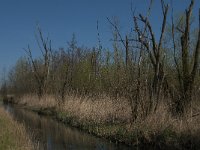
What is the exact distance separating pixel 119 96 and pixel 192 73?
4.73 metres

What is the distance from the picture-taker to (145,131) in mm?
14914

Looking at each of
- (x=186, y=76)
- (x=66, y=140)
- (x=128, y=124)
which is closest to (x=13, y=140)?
(x=66, y=140)

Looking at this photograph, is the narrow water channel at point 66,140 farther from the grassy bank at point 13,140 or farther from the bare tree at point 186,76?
the bare tree at point 186,76

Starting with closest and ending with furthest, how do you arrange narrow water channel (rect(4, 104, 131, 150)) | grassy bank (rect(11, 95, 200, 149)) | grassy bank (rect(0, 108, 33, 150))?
grassy bank (rect(0, 108, 33, 150)) < grassy bank (rect(11, 95, 200, 149)) < narrow water channel (rect(4, 104, 131, 150))

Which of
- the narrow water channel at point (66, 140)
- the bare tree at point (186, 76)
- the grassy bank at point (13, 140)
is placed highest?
the bare tree at point (186, 76)

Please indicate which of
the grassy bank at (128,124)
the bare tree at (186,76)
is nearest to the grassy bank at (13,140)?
the grassy bank at (128,124)

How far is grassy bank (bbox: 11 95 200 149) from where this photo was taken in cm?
1327

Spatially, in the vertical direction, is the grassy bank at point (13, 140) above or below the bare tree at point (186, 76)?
below

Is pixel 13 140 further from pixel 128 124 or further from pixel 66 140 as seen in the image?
pixel 128 124

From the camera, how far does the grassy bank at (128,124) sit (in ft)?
43.5

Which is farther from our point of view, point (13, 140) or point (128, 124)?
point (128, 124)

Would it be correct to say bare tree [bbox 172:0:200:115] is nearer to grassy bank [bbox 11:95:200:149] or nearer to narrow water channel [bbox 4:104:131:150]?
grassy bank [bbox 11:95:200:149]

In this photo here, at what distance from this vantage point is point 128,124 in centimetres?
1661

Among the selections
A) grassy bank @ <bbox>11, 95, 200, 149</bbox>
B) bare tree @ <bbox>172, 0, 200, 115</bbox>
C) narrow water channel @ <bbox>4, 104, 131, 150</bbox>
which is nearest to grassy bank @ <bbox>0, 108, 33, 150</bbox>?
narrow water channel @ <bbox>4, 104, 131, 150</bbox>
